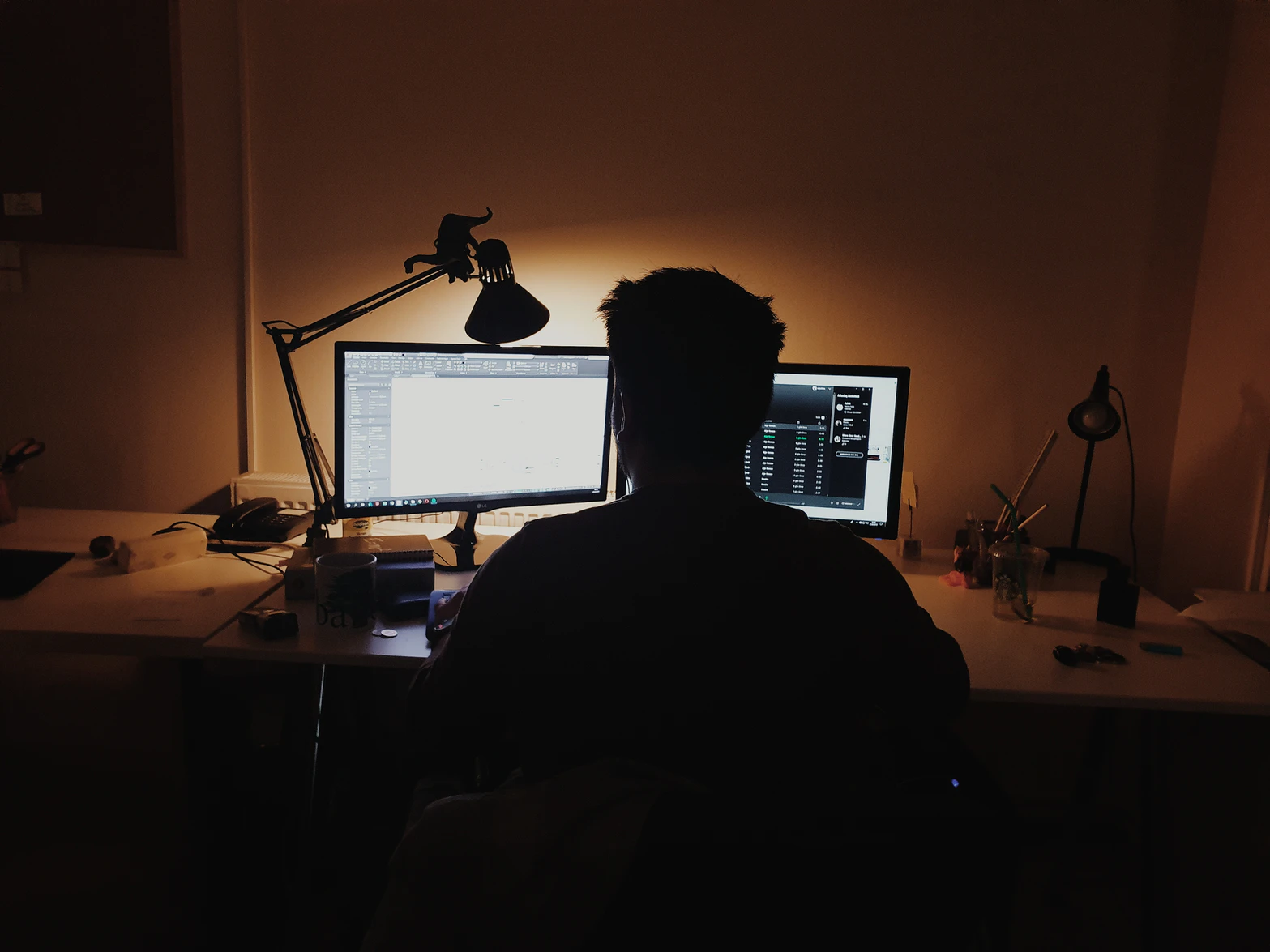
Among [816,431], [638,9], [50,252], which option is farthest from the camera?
[50,252]

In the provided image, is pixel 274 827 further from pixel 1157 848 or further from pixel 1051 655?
pixel 1157 848

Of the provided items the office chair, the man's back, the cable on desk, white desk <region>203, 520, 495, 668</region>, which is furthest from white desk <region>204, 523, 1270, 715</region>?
the office chair

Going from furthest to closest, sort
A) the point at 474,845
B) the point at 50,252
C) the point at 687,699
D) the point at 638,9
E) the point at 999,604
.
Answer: the point at 50,252 < the point at 638,9 < the point at 999,604 < the point at 687,699 < the point at 474,845

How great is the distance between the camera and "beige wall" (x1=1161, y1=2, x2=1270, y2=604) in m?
1.84

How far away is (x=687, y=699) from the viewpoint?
34.5 inches

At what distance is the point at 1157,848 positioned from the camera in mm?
1718

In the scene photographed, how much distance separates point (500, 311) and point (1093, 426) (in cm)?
137

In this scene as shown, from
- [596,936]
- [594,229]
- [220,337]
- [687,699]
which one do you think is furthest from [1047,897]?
[220,337]

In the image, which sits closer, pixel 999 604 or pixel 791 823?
pixel 791 823

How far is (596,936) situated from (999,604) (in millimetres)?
1301

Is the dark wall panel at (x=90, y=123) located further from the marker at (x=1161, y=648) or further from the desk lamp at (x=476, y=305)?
the marker at (x=1161, y=648)

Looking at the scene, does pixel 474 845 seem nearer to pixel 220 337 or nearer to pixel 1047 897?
pixel 1047 897

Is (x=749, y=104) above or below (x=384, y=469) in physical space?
above

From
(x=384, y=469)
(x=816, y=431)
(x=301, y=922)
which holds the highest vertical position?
(x=816, y=431)
